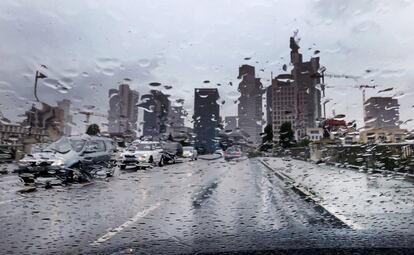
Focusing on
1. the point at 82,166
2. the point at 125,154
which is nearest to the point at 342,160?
the point at 125,154

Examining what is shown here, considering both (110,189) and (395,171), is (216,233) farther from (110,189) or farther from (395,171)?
(395,171)

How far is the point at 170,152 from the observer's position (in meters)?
30.9

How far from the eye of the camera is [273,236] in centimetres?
505

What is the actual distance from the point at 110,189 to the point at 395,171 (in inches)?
409

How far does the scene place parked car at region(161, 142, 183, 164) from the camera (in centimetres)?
2842

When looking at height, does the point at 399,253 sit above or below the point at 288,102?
below

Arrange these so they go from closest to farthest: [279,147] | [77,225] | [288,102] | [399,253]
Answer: [399,253] → [77,225] → [288,102] → [279,147]

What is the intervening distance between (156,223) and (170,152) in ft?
82.4

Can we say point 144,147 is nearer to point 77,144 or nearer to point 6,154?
point 6,154

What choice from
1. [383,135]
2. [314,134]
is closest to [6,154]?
[314,134]

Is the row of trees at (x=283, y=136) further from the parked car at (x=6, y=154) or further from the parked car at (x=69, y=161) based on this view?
the parked car at (x=69, y=161)

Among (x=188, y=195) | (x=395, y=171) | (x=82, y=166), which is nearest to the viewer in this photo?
(x=188, y=195)

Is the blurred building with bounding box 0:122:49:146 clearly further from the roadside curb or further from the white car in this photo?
the roadside curb

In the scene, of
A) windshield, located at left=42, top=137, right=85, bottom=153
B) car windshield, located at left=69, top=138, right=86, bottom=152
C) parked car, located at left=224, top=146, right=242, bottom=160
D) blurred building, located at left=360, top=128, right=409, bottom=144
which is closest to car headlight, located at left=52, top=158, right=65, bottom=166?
windshield, located at left=42, top=137, right=85, bottom=153
